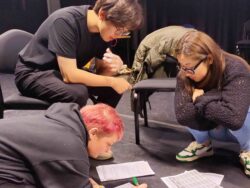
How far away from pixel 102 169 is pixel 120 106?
1258 mm

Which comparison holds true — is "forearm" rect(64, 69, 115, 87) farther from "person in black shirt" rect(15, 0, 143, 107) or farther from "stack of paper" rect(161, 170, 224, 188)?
"stack of paper" rect(161, 170, 224, 188)

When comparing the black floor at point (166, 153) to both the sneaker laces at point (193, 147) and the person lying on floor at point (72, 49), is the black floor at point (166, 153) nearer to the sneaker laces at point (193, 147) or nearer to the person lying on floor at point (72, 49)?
the sneaker laces at point (193, 147)

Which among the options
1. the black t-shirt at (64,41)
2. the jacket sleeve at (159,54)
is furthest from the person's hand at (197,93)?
the jacket sleeve at (159,54)

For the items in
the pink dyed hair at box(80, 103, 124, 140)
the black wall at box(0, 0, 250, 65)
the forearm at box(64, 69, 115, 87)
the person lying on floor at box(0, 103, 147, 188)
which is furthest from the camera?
the black wall at box(0, 0, 250, 65)

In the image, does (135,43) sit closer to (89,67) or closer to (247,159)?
(89,67)

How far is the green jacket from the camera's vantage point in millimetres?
2799

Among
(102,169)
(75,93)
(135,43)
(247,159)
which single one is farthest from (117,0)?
(135,43)

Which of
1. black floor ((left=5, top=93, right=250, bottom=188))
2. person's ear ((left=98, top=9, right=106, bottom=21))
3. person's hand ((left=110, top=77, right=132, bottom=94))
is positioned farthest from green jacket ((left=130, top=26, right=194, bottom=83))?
person's ear ((left=98, top=9, right=106, bottom=21))

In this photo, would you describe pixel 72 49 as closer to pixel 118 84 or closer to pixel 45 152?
pixel 118 84

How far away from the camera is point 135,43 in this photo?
14.5 ft

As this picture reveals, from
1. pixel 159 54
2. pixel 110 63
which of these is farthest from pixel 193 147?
pixel 159 54

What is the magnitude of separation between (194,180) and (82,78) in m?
0.80

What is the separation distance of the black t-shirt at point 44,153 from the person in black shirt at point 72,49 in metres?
0.61

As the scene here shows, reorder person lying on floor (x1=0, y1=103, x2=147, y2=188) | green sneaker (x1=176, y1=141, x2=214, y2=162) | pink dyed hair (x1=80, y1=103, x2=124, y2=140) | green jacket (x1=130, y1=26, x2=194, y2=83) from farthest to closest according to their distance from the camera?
green jacket (x1=130, y1=26, x2=194, y2=83) → green sneaker (x1=176, y1=141, x2=214, y2=162) → pink dyed hair (x1=80, y1=103, x2=124, y2=140) → person lying on floor (x1=0, y1=103, x2=147, y2=188)
